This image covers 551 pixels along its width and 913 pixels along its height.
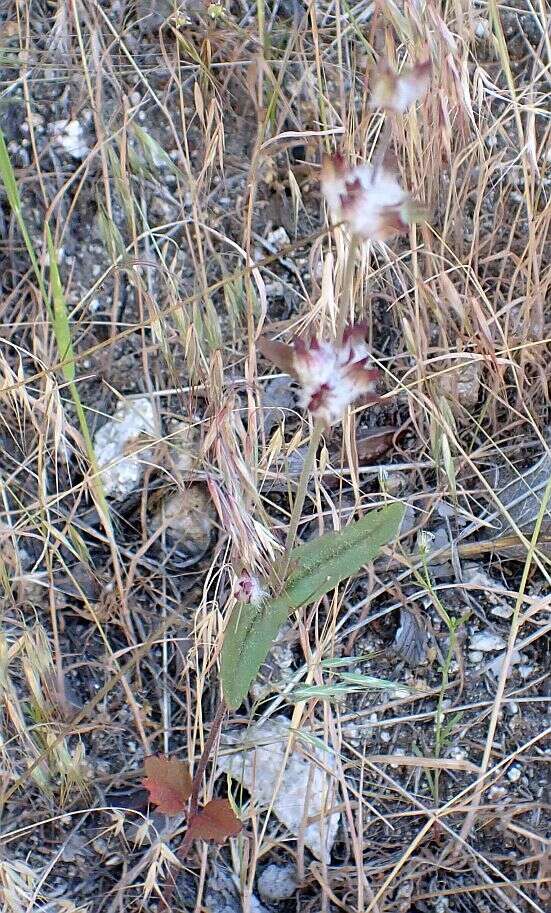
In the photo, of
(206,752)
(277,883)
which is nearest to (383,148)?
(206,752)

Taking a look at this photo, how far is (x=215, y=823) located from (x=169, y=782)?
0.22 ft

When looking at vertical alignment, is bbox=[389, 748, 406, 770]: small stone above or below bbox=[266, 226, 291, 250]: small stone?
below

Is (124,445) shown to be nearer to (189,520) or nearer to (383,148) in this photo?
(189,520)

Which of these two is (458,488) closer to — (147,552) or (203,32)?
(147,552)

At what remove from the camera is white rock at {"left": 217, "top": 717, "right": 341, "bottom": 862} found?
1013 mm

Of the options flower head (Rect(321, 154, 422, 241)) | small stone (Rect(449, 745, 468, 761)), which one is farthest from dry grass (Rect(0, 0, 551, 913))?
flower head (Rect(321, 154, 422, 241))

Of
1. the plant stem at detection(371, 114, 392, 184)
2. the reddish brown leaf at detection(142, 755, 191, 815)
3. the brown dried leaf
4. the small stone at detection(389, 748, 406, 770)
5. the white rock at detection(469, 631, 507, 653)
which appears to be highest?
the plant stem at detection(371, 114, 392, 184)

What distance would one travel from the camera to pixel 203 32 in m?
1.21

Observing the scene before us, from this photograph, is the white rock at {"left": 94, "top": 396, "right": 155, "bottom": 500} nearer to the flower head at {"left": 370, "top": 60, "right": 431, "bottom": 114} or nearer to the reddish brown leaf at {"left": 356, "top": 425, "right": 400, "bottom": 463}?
the reddish brown leaf at {"left": 356, "top": 425, "right": 400, "bottom": 463}

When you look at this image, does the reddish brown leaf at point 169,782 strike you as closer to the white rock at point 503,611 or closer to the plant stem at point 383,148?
the white rock at point 503,611

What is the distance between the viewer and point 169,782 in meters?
0.92

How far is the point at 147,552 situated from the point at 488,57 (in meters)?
0.89

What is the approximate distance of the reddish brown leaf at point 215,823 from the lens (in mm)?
894

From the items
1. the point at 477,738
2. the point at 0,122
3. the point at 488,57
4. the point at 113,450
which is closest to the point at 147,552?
the point at 113,450
